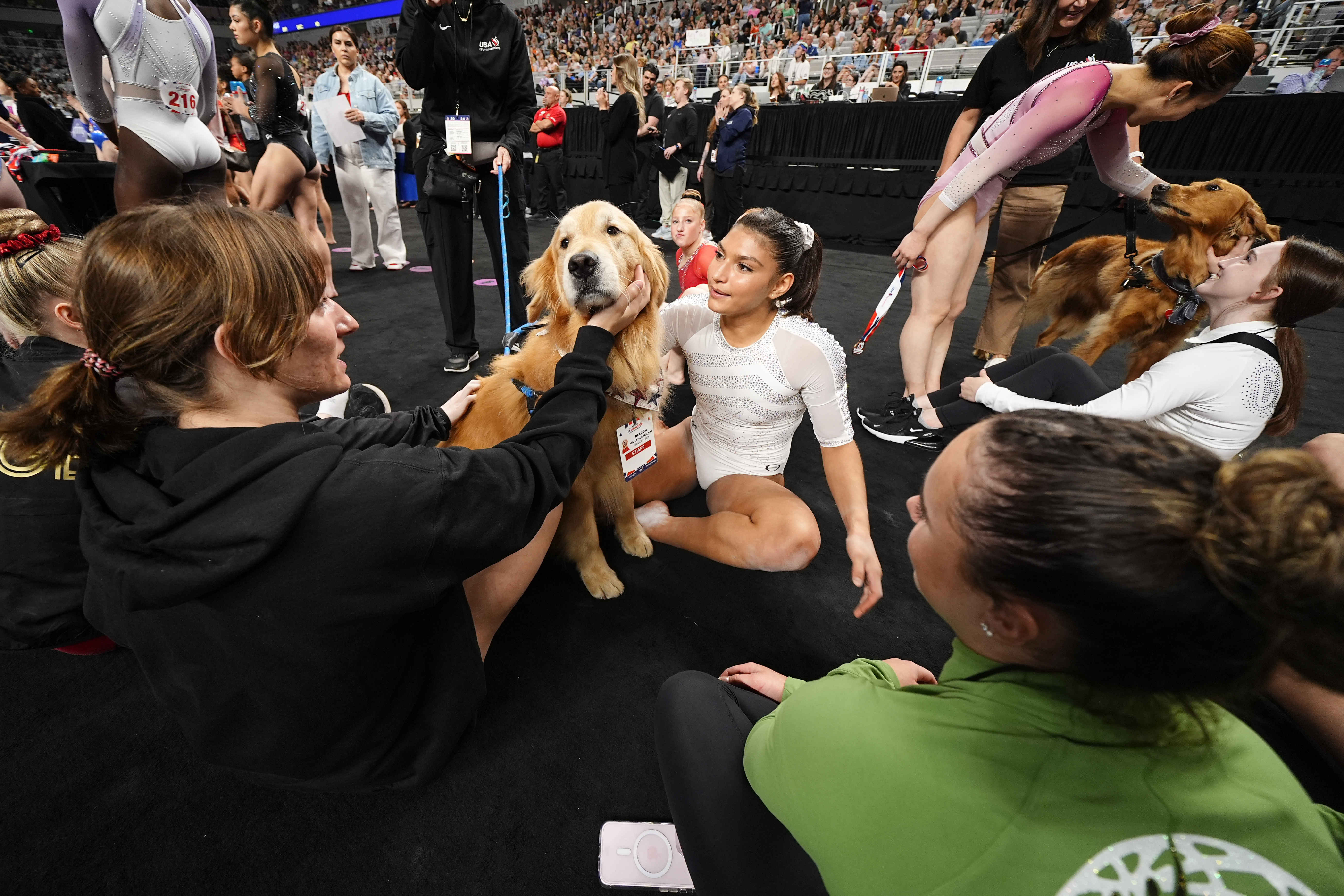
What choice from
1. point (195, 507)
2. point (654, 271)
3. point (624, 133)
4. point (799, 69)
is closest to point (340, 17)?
point (799, 69)

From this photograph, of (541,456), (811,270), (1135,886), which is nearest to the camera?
(1135,886)

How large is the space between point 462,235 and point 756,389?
238 centimetres

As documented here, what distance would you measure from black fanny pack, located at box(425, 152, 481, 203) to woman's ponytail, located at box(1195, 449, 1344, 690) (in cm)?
351

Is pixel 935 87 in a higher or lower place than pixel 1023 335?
higher

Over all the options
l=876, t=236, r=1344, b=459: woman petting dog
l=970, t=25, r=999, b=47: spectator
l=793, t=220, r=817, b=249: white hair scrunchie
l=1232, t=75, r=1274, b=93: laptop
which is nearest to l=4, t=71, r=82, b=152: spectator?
l=793, t=220, r=817, b=249: white hair scrunchie

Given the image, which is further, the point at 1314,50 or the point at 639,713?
the point at 1314,50

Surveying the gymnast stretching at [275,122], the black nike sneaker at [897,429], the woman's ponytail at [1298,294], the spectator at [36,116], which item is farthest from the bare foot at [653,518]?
the spectator at [36,116]

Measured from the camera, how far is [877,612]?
1942 mm

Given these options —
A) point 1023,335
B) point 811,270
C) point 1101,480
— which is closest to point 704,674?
point 1101,480

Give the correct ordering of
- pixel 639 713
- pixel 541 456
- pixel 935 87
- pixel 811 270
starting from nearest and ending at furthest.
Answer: pixel 541 456
pixel 639 713
pixel 811 270
pixel 935 87

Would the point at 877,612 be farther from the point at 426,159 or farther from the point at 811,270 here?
the point at 426,159

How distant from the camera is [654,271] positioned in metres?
1.94

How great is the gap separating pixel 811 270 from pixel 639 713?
62.8 inches

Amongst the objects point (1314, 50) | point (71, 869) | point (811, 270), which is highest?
point (1314, 50)
